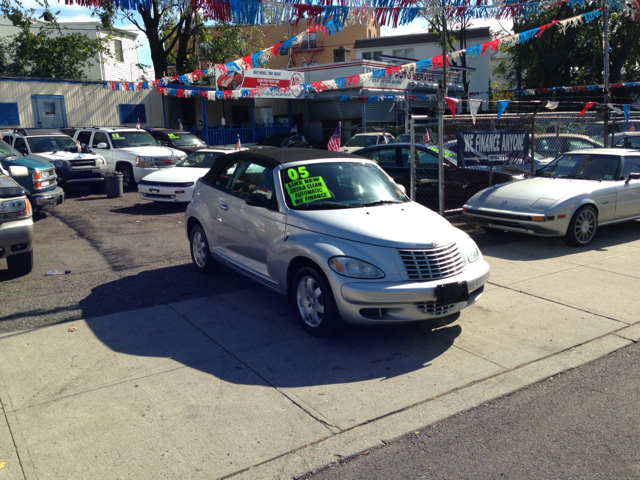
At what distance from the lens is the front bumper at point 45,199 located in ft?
36.1

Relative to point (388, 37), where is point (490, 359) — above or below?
below

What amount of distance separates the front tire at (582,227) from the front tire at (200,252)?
5478 millimetres

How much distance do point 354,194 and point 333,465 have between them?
10.8 ft

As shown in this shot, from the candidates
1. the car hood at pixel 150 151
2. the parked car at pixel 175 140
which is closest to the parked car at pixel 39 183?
the car hood at pixel 150 151

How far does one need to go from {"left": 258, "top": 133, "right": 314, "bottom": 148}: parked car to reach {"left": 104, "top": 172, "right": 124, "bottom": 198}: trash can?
11.4 meters

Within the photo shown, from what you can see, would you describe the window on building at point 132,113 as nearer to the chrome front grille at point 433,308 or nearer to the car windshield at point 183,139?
the car windshield at point 183,139

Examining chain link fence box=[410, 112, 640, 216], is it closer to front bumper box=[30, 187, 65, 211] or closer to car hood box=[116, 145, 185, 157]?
front bumper box=[30, 187, 65, 211]

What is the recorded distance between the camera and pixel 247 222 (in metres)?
6.43

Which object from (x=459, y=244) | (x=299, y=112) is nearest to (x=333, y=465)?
(x=459, y=244)

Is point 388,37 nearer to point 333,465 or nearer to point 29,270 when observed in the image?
point 29,270

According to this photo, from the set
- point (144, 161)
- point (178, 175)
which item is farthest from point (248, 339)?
point (144, 161)

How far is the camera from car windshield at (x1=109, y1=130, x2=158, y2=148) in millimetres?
17172

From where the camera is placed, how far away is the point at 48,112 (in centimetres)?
2198

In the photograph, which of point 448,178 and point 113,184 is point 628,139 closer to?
point 448,178
